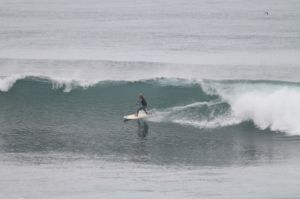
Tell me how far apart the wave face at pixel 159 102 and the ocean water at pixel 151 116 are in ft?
0.16

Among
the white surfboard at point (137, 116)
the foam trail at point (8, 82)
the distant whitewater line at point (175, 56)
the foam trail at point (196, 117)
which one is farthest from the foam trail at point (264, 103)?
the distant whitewater line at point (175, 56)

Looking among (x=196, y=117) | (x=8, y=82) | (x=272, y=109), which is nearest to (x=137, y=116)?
(x=196, y=117)

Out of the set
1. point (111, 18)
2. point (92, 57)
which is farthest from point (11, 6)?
point (92, 57)

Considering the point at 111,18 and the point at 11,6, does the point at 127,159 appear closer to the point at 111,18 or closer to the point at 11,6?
the point at 111,18

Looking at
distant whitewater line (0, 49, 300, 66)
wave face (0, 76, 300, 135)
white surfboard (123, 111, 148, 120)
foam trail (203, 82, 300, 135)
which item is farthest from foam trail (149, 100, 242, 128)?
distant whitewater line (0, 49, 300, 66)

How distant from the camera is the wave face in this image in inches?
1140

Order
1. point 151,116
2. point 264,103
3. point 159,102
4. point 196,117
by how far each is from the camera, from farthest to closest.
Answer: point 159,102, point 264,103, point 151,116, point 196,117

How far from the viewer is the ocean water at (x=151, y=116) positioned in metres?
21.6

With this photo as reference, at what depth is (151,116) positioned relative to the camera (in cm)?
2958

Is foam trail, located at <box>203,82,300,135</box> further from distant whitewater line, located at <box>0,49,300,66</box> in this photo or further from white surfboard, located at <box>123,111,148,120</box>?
distant whitewater line, located at <box>0,49,300,66</box>

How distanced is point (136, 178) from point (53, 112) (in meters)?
10.0

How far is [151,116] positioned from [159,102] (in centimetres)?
231

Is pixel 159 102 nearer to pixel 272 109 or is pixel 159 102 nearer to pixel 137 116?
pixel 137 116

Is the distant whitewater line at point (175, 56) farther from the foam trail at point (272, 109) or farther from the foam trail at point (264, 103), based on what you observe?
the foam trail at point (272, 109)
